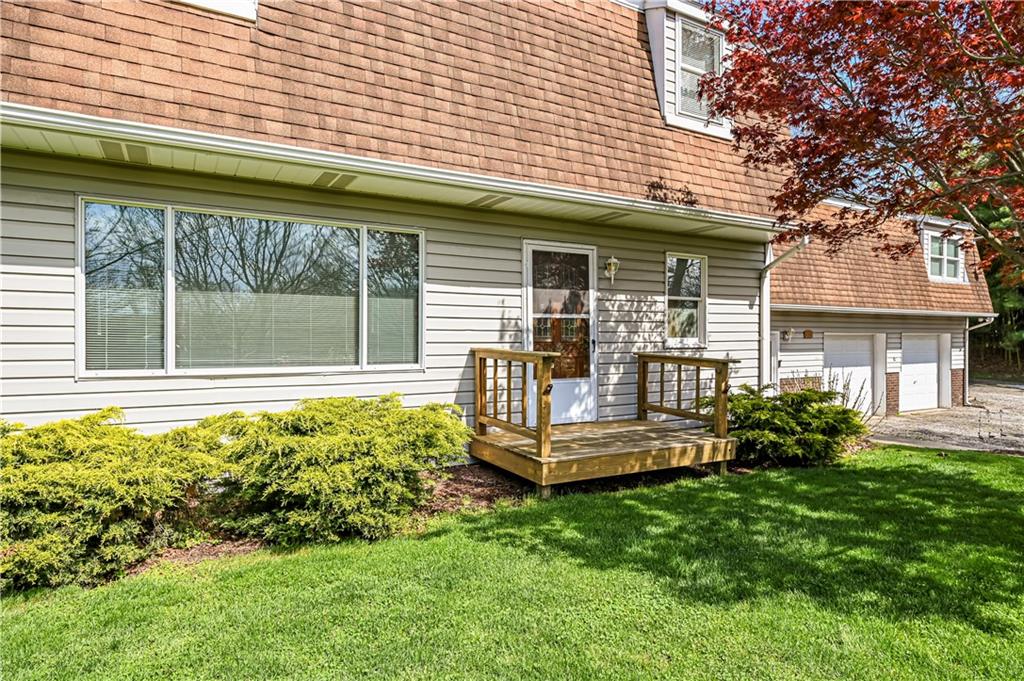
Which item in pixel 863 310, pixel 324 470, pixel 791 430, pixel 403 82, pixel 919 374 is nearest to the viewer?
pixel 324 470

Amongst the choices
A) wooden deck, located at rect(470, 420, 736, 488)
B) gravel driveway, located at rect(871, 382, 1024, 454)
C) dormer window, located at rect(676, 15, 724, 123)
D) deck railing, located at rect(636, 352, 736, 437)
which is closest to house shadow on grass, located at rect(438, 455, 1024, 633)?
wooden deck, located at rect(470, 420, 736, 488)

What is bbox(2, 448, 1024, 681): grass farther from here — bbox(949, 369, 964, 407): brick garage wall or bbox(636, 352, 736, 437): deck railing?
bbox(949, 369, 964, 407): brick garage wall

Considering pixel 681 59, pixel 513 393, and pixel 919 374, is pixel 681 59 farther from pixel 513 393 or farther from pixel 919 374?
pixel 919 374

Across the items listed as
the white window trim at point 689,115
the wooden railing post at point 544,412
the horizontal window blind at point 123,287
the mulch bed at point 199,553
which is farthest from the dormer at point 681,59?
the mulch bed at point 199,553

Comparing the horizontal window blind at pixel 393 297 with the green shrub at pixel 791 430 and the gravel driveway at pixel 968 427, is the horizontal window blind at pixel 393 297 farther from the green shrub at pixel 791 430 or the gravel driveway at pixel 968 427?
the gravel driveway at pixel 968 427

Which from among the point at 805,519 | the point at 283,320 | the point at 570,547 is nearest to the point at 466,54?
the point at 283,320

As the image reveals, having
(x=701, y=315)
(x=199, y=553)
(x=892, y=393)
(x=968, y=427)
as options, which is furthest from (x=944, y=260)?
(x=199, y=553)

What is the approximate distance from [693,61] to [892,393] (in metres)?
10.4

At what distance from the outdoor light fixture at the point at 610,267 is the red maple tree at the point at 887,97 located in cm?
188

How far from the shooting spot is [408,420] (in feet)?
14.6

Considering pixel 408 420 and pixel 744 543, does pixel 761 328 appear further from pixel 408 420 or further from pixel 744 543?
pixel 408 420

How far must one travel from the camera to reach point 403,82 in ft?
17.1

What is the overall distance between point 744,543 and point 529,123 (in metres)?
4.36

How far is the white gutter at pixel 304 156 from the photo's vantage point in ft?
12.1
